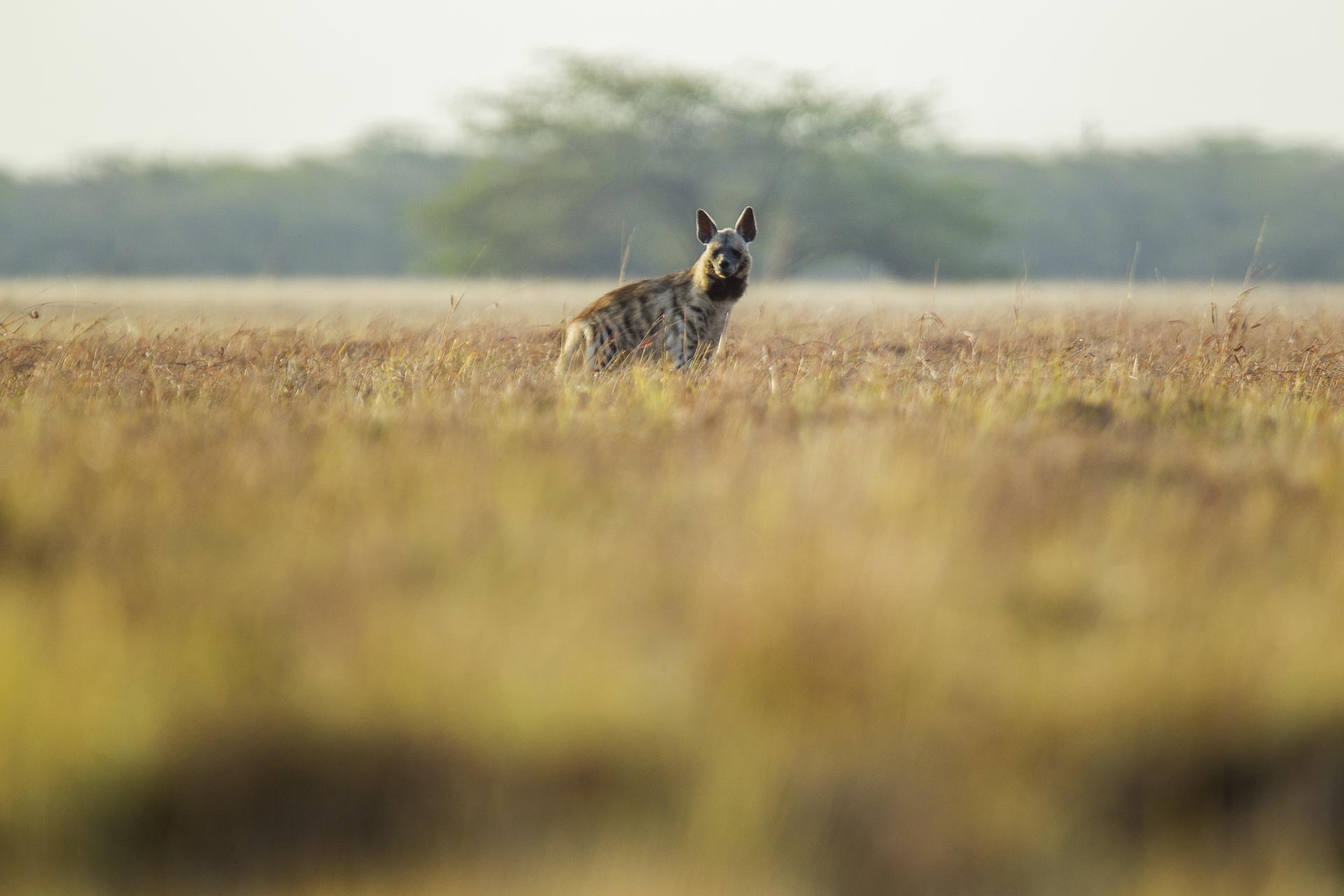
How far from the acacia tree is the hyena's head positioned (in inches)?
1294

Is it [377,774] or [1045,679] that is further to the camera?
[1045,679]

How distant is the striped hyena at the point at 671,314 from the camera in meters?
7.72

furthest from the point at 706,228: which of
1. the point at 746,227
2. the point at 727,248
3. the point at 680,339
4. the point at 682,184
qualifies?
the point at 682,184

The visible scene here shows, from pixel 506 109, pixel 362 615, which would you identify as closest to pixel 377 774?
pixel 362 615

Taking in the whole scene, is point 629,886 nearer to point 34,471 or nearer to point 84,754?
point 84,754

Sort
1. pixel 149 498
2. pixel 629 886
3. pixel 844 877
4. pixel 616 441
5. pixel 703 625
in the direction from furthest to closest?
pixel 616 441 → pixel 149 498 → pixel 703 625 → pixel 844 877 → pixel 629 886

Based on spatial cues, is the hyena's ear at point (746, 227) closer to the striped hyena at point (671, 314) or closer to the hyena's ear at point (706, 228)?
the hyena's ear at point (706, 228)

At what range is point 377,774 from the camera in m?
2.00

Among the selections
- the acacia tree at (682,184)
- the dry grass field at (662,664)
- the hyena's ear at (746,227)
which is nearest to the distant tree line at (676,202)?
the acacia tree at (682,184)

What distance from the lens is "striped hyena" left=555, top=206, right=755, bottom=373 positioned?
25.3 ft

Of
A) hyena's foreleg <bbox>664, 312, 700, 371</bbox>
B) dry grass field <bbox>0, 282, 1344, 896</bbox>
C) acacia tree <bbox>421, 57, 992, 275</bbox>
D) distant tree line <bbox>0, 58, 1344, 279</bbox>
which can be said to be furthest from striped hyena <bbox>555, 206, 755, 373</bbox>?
acacia tree <bbox>421, 57, 992, 275</bbox>

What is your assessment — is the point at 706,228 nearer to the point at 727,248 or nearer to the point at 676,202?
the point at 727,248

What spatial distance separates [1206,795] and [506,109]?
148ft

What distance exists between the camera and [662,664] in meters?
2.23
